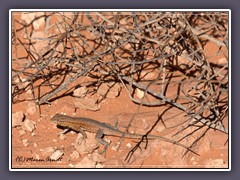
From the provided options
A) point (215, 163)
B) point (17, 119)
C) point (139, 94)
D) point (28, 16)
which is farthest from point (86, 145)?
point (28, 16)

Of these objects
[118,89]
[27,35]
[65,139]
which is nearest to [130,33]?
[118,89]

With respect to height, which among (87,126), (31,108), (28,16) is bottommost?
(87,126)

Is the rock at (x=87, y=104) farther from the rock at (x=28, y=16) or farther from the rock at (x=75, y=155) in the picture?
the rock at (x=28, y=16)

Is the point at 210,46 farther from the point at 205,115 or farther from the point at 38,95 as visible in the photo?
the point at 38,95

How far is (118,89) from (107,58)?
25.4 inches

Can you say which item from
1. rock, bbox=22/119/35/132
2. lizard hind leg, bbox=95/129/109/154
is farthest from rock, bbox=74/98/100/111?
rock, bbox=22/119/35/132

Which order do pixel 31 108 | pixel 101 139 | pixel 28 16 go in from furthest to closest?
pixel 28 16 < pixel 31 108 < pixel 101 139

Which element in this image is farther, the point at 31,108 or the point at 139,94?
the point at 139,94

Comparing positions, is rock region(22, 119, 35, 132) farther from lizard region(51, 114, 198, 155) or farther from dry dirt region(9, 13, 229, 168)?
lizard region(51, 114, 198, 155)

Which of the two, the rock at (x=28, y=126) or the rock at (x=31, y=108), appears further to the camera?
the rock at (x=31, y=108)

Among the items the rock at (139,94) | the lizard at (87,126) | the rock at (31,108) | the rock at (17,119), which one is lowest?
the lizard at (87,126)

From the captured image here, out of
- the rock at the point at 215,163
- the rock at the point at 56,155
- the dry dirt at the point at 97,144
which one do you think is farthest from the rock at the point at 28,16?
the rock at the point at 215,163

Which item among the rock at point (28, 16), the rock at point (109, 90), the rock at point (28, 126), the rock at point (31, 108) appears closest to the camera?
the rock at point (28, 126)

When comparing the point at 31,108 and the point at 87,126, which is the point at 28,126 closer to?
the point at 31,108
